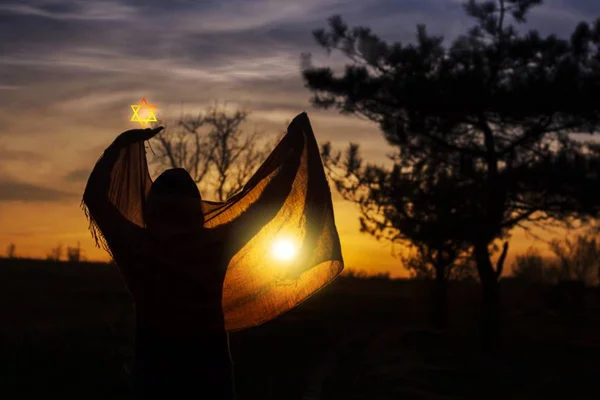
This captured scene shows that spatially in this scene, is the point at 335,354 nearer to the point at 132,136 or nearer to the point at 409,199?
the point at 409,199

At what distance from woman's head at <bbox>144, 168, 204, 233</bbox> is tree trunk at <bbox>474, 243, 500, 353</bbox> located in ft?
58.1

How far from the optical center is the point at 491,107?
1973 centimetres

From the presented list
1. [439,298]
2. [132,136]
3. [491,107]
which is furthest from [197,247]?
[439,298]

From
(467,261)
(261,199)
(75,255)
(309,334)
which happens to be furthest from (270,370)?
(75,255)

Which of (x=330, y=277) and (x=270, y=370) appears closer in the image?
(x=330, y=277)

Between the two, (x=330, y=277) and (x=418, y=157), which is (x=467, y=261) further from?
(x=330, y=277)

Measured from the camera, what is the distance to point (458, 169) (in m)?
21.9

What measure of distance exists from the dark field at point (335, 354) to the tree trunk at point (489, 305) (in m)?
0.41

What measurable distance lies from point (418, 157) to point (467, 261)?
621 centimetres

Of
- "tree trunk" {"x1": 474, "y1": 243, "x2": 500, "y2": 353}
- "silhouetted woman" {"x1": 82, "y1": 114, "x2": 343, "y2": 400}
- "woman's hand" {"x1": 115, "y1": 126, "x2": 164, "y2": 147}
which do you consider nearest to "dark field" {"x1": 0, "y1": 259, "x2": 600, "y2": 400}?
"tree trunk" {"x1": 474, "y1": 243, "x2": 500, "y2": 353}

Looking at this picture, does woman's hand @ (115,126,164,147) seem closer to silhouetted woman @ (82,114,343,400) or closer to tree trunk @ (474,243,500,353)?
silhouetted woman @ (82,114,343,400)

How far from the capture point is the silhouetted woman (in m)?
4.38

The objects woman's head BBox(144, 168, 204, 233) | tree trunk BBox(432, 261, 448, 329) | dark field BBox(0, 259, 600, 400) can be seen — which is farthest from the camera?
tree trunk BBox(432, 261, 448, 329)

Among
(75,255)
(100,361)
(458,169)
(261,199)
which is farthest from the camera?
(75,255)
